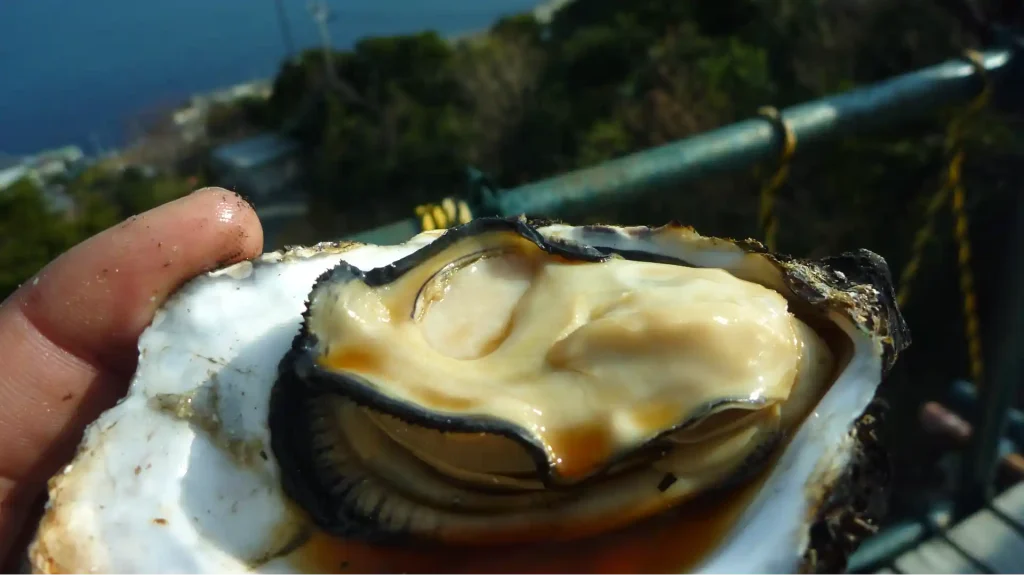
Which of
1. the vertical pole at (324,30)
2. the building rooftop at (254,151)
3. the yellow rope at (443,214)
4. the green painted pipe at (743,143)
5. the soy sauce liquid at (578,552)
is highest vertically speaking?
the yellow rope at (443,214)

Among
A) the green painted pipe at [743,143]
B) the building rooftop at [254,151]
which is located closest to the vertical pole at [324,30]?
the building rooftop at [254,151]

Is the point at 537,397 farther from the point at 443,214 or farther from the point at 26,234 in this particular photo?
the point at 26,234

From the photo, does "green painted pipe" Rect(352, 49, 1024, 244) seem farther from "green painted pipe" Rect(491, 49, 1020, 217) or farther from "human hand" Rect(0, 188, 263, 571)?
"human hand" Rect(0, 188, 263, 571)

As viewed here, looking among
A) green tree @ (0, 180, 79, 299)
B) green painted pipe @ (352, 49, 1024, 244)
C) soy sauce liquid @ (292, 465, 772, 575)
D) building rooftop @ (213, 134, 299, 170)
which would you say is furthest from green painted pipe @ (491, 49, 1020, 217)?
building rooftop @ (213, 134, 299, 170)

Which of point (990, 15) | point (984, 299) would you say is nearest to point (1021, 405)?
point (984, 299)

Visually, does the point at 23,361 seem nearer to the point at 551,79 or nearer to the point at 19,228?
the point at 19,228

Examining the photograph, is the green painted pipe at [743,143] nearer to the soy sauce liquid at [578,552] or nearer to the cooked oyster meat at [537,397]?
the cooked oyster meat at [537,397]

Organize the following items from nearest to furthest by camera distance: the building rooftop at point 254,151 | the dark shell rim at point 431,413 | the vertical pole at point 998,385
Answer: the dark shell rim at point 431,413 → the vertical pole at point 998,385 → the building rooftop at point 254,151
